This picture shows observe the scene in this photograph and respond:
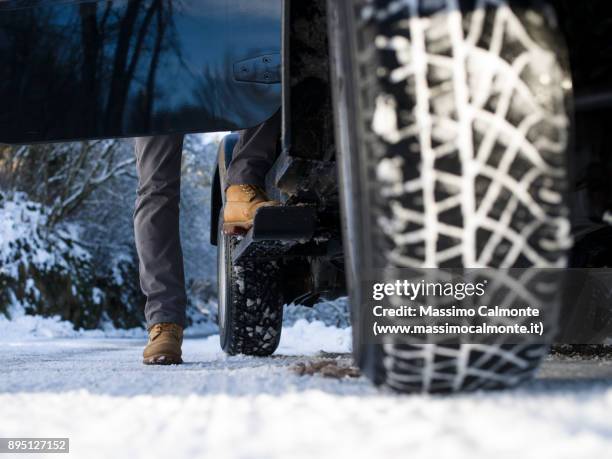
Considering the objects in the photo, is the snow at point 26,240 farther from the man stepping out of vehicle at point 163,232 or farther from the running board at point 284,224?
the running board at point 284,224

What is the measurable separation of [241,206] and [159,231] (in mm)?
391

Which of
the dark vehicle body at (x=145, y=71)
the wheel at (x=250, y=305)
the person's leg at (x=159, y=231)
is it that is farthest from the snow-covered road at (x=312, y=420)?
the wheel at (x=250, y=305)

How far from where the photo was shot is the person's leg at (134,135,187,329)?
228 centimetres

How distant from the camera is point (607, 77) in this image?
3.91ft

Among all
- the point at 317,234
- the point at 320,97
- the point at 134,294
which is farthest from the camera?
the point at 134,294

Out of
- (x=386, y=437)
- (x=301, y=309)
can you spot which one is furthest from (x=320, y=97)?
(x=301, y=309)

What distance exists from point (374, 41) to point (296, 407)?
0.48 meters

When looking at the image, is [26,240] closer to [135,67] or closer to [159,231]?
[159,231]

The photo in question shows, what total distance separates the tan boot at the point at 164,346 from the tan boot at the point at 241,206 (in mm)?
416

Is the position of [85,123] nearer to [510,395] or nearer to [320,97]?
[320,97]

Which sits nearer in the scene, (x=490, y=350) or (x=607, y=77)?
(x=490, y=350)

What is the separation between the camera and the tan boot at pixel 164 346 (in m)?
2.17

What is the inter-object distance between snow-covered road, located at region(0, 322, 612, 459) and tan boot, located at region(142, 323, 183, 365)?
0.91 metres

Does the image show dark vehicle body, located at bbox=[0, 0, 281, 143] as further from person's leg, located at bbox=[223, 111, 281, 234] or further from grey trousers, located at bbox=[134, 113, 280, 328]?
grey trousers, located at bbox=[134, 113, 280, 328]
